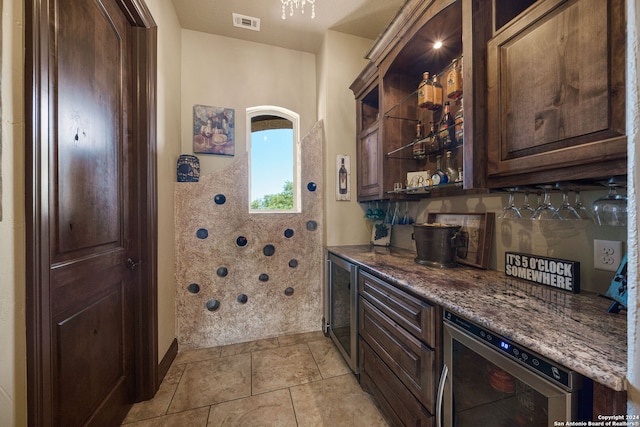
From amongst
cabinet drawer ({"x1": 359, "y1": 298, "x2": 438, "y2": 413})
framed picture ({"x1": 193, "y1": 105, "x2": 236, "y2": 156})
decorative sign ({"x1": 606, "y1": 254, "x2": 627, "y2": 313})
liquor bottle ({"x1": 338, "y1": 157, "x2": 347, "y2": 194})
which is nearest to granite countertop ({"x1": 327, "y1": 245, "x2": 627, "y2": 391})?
decorative sign ({"x1": 606, "y1": 254, "x2": 627, "y2": 313})

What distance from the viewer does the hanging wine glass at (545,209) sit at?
108cm

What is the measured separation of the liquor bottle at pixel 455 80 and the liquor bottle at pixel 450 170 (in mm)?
361

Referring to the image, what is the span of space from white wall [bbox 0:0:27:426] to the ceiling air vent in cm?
188

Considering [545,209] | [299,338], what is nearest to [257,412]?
[299,338]

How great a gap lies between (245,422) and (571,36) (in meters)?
2.37

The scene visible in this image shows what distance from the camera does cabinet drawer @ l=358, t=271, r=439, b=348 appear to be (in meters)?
1.02

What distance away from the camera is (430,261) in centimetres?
153

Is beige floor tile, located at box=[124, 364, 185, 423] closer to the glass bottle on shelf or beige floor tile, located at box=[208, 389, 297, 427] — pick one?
beige floor tile, located at box=[208, 389, 297, 427]

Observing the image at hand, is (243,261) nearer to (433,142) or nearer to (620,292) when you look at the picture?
(433,142)

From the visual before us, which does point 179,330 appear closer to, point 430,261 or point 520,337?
point 430,261

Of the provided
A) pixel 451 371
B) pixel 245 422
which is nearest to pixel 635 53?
pixel 451 371

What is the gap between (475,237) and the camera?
57.6 inches

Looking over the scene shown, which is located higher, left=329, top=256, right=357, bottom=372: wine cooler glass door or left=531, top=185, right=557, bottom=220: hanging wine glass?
left=531, top=185, right=557, bottom=220: hanging wine glass

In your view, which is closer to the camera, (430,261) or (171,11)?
(430,261)
